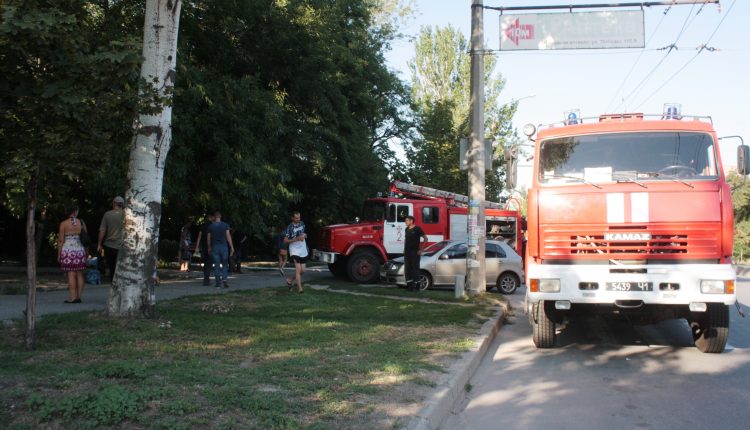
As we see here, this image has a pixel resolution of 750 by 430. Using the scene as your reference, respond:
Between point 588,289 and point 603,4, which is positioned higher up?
point 603,4

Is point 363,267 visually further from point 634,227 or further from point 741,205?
point 741,205

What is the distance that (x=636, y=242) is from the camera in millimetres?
7508

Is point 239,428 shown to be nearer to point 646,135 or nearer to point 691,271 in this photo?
point 691,271

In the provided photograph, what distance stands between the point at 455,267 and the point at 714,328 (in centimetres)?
894

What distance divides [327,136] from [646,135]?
15116 mm

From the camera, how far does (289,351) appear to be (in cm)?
657

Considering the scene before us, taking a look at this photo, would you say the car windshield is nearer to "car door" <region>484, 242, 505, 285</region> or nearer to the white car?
the white car

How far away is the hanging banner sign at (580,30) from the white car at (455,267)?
626 cm

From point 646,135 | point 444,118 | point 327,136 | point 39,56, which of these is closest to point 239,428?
point 39,56

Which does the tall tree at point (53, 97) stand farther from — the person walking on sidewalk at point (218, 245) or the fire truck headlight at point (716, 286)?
the person walking on sidewalk at point (218, 245)

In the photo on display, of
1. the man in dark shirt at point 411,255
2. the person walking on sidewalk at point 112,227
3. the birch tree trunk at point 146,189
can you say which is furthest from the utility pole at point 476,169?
the birch tree trunk at point 146,189

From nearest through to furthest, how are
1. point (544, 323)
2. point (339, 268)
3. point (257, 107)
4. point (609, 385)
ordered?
point (609, 385) → point (544, 323) → point (257, 107) → point (339, 268)

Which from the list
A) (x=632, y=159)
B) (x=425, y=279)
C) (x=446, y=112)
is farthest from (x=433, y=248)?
(x=446, y=112)

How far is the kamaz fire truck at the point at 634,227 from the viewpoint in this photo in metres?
7.34
